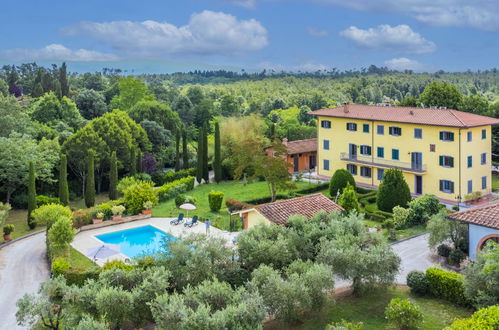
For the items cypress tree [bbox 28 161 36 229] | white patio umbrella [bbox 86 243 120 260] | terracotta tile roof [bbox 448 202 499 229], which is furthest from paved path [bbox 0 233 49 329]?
terracotta tile roof [bbox 448 202 499 229]

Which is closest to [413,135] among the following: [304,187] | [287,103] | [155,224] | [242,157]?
[304,187]

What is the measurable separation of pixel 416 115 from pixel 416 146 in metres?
2.50

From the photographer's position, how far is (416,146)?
39.2m

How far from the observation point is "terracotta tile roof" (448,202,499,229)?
22375 millimetres

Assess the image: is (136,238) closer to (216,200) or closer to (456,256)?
(216,200)

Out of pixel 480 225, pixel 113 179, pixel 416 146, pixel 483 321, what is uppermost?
pixel 416 146

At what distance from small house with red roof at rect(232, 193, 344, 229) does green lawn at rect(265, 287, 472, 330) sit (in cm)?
607

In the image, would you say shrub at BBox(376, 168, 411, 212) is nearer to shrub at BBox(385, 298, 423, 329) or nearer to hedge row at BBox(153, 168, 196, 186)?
shrub at BBox(385, 298, 423, 329)

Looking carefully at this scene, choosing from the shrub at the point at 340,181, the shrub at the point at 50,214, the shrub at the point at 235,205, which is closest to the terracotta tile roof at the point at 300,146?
the shrub at the point at 340,181

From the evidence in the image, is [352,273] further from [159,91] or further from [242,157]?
[159,91]

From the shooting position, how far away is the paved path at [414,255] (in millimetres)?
23875

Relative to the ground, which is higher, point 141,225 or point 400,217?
point 400,217

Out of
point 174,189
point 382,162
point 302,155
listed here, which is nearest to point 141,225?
point 174,189

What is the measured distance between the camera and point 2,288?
23578 mm
